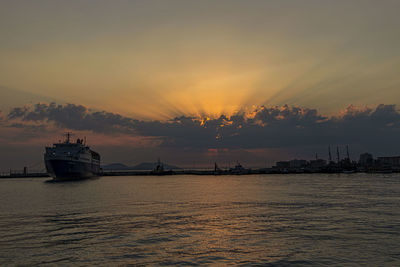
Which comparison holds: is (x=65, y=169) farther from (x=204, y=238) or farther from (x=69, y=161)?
(x=204, y=238)

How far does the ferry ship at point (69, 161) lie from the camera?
11850 centimetres

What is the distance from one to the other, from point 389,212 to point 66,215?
35.2 m

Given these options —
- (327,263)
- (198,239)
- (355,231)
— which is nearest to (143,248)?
(198,239)

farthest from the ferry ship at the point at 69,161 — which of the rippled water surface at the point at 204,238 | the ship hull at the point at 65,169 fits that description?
the rippled water surface at the point at 204,238

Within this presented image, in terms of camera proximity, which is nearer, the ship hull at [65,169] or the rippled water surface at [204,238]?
the rippled water surface at [204,238]

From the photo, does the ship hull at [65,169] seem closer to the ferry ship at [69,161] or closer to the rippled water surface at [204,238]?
the ferry ship at [69,161]

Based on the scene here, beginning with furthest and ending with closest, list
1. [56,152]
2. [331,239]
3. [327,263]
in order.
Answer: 1. [56,152]
2. [331,239]
3. [327,263]

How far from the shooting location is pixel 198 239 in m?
22.1

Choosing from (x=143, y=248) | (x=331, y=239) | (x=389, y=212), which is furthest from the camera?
(x=389, y=212)

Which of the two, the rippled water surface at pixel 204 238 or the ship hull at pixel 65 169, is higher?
the ship hull at pixel 65 169

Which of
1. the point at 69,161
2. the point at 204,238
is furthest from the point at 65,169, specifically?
the point at 204,238

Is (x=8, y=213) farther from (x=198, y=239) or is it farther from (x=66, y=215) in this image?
(x=198, y=239)

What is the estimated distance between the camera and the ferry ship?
389 ft

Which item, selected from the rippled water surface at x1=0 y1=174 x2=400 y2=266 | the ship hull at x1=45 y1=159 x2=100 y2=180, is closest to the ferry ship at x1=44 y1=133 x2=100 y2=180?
the ship hull at x1=45 y1=159 x2=100 y2=180
